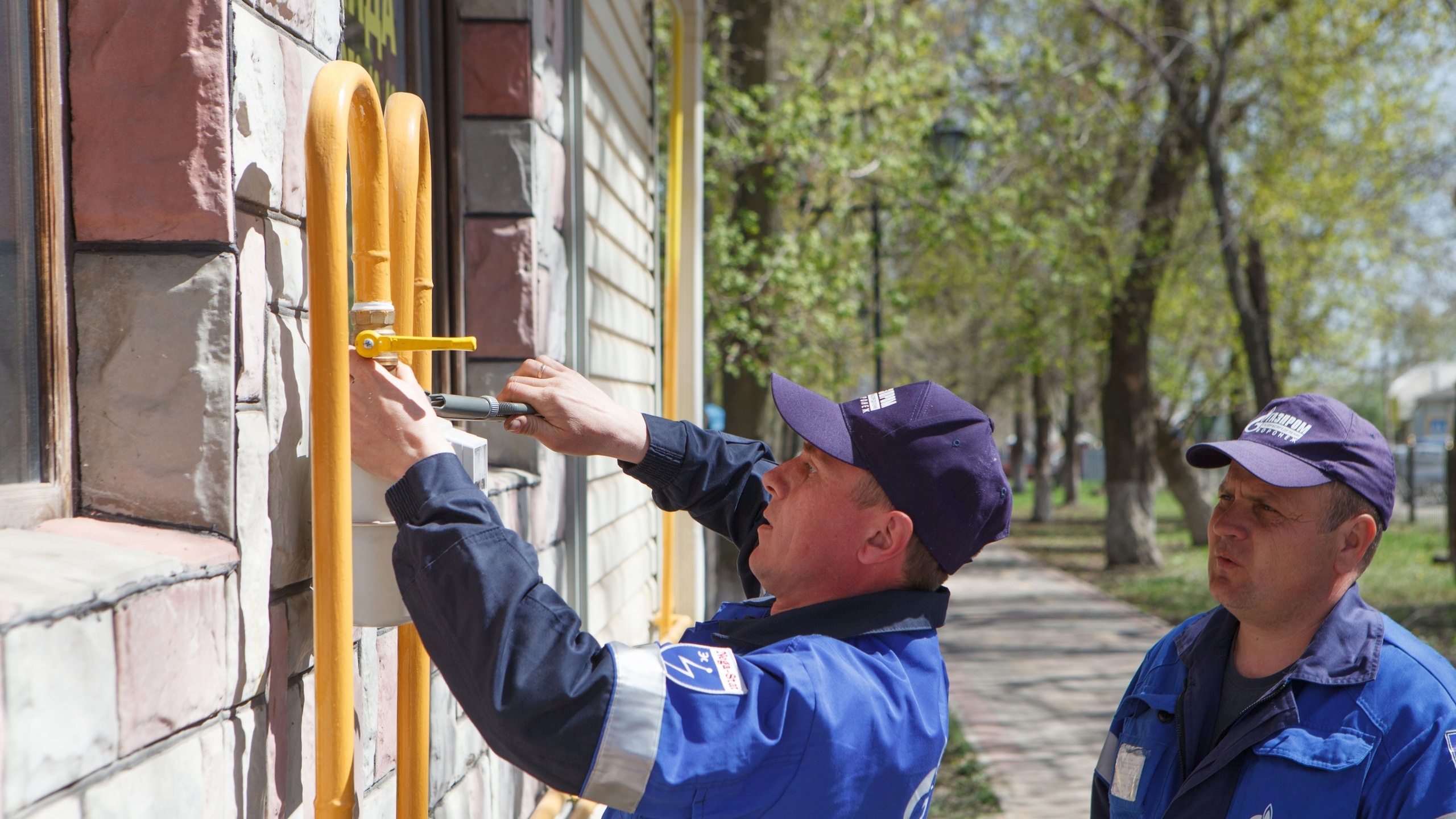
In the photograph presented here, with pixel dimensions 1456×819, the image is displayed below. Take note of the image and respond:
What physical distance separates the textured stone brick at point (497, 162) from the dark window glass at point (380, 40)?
242 mm

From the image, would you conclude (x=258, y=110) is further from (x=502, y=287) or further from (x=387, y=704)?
(x=502, y=287)

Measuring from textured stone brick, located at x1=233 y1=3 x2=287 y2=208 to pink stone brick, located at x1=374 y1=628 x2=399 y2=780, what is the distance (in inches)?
31.0

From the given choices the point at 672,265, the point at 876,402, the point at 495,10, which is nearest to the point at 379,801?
the point at 876,402

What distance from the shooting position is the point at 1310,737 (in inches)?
87.4

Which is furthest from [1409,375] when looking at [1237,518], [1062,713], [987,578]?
[1237,518]

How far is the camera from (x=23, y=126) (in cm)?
137

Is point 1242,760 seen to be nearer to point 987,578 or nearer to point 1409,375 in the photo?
point 987,578

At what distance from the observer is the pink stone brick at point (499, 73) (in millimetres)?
2955

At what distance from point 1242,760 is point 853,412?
1.09 meters

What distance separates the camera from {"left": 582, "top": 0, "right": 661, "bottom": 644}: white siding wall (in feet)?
13.0

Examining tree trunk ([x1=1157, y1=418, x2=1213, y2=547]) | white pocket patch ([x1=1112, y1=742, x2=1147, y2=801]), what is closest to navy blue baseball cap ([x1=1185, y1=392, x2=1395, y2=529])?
white pocket patch ([x1=1112, y1=742, x2=1147, y2=801])

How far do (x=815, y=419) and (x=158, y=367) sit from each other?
1.06m

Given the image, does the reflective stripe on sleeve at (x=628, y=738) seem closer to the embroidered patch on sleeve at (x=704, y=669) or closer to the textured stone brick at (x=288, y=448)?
the embroidered patch on sleeve at (x=704, y=669)

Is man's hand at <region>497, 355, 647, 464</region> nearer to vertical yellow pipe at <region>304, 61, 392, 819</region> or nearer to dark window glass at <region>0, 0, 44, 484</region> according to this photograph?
vertical yellow pipe at <region>304, 61, 392, 819</region>
